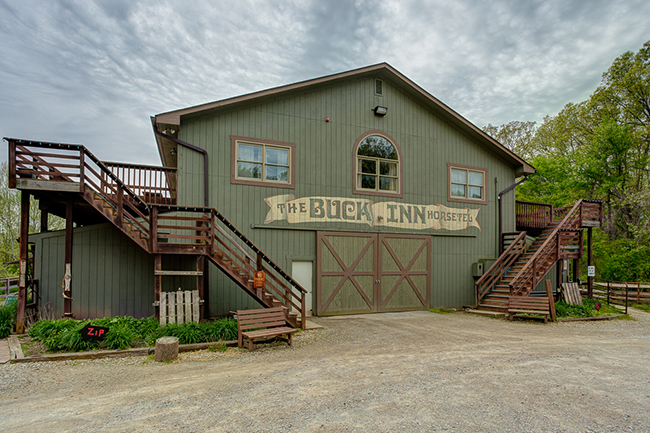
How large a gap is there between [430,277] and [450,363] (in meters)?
7.43

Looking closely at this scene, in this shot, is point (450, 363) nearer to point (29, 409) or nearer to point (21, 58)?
point (29, 409)

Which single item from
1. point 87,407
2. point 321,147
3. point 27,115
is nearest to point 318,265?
point 321,147

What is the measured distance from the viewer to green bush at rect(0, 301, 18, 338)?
27.9 ft

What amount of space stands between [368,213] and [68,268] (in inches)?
341

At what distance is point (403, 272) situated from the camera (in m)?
13.9

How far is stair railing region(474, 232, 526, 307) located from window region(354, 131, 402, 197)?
4.57 metres

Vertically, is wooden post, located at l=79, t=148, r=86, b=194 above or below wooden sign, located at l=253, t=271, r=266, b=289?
above

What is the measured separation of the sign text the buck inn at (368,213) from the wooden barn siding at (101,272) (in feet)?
10.7

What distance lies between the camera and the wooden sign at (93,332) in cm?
753

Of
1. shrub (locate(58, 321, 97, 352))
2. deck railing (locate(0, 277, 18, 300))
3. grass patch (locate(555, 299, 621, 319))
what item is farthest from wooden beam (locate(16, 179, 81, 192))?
grass patch (locate(555, 299, 621, 319))

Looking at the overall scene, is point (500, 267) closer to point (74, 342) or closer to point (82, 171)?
point (74, 342)

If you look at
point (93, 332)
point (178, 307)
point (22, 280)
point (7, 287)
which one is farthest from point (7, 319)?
point (7, 287)

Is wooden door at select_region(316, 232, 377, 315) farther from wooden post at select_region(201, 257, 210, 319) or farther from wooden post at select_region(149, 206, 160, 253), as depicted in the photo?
wooden post at select_region(149, 206, 160, 253)

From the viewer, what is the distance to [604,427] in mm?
4441
